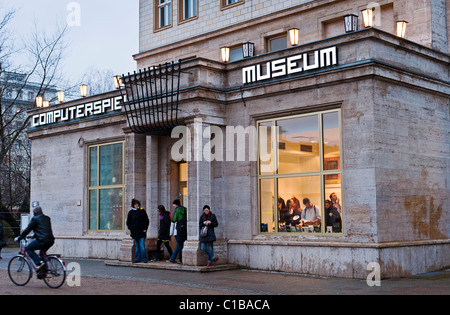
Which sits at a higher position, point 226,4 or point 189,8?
point 189,8

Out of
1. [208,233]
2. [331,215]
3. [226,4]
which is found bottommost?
[208,233]

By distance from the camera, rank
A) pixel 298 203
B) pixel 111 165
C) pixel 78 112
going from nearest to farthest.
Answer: pixel 298 203
pixel 111 165
pixel 78 112

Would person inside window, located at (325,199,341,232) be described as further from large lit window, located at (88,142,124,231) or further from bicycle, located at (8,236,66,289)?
large lit window, located at (88,142,124,231)

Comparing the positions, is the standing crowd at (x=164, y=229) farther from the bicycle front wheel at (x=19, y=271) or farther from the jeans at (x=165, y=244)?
the bicycle front wheel at (x=19, y=271)

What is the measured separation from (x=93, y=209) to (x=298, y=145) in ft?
30.6

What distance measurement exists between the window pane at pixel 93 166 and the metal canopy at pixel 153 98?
12.6ft

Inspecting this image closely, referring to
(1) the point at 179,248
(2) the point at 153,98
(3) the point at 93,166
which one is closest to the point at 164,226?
(1) the point at 179,248

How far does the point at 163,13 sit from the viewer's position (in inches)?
1030

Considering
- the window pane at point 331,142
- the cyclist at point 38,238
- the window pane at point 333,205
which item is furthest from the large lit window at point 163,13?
the cyclist at point 38,238

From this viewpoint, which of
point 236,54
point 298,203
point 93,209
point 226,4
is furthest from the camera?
point 226,4

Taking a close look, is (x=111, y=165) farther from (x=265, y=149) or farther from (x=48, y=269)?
(x=48, y=269)

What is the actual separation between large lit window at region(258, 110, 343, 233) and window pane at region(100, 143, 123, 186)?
6.38 meters

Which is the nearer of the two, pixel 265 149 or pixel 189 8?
pixel 265 149
